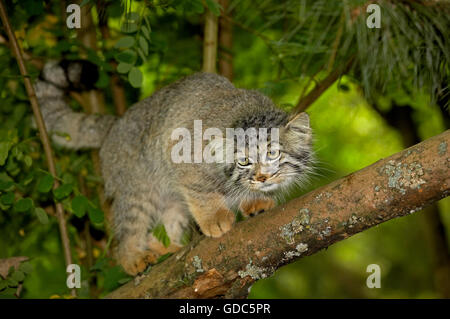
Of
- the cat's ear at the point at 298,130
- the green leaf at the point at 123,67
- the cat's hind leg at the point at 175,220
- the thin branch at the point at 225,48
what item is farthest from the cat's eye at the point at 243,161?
the thin branch at the point at 225,48

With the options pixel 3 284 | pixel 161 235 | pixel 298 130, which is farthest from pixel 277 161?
pixel 3 284

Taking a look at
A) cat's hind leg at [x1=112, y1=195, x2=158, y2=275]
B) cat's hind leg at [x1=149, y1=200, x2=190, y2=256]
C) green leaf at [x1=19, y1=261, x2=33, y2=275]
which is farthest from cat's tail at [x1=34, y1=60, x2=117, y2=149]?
green leaf at [x1=19, y1=261, x2=33, y2=275]

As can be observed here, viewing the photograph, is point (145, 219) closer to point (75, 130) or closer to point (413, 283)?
point (75, 130)

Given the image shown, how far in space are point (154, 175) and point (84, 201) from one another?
0.69 metres

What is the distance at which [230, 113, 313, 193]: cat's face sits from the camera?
3.08 metres

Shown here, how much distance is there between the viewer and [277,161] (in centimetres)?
314

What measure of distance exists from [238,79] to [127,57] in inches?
83.0

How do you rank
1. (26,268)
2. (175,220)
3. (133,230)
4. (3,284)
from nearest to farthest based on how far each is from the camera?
(3,284) → (26,268) → (133,230) → (175,220)

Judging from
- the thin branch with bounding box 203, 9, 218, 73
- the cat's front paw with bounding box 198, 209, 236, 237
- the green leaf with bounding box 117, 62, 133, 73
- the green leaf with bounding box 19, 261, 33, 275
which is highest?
the thin branch with bounding box 203, 9, 218, 73

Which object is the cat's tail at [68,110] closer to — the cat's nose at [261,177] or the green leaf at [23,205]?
the green leaf at [23,205]

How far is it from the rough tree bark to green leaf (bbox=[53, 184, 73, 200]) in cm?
71

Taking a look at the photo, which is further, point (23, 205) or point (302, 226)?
point (23, 205)

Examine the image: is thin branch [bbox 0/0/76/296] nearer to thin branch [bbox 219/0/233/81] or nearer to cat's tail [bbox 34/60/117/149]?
cat's tail [bbox 34/60/117/149]

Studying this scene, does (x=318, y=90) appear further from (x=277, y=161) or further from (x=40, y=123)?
(x=40, y=123)
